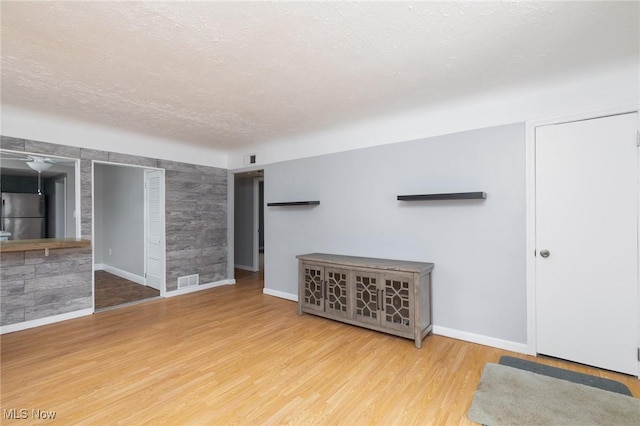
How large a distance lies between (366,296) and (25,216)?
5647mm

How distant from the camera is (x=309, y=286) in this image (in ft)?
12.8

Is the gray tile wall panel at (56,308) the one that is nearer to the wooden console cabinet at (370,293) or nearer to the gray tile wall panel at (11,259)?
the gray tile wall panel at (11,259)

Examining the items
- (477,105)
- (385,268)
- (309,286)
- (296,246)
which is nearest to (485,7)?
(477,105)

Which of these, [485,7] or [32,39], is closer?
[485,7]

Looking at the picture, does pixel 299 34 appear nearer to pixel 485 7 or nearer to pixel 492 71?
pixel 485 7

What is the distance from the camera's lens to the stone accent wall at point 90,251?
3.49 meters

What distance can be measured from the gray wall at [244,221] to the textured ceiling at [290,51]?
3.94m

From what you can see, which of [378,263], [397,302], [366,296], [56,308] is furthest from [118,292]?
[397,302]

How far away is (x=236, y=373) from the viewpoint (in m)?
2.49

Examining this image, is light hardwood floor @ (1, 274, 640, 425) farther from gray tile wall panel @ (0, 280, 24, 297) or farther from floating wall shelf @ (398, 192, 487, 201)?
floating wall shelf @ (398, 192, 487, 201)

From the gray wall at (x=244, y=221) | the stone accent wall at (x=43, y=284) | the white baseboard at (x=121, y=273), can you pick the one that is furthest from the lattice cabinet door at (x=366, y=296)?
the white baseboard at (x=121, y=273)

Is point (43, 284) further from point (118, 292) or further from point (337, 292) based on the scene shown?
point (337, 292)

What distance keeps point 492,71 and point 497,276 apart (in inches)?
75.4

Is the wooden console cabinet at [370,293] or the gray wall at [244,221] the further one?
the gray wall at [244,221]
